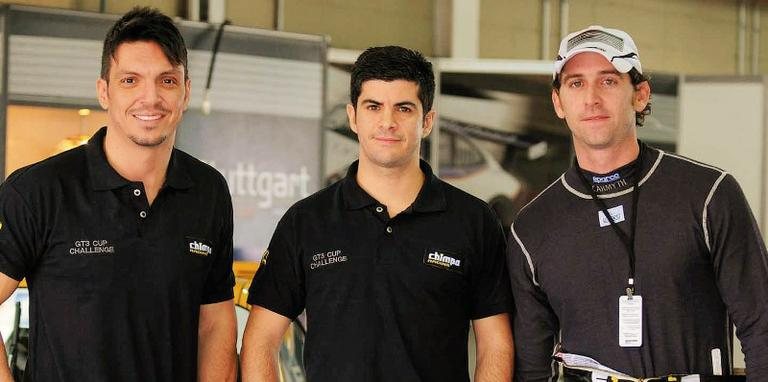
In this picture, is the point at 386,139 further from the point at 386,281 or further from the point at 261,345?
the point at 261,345

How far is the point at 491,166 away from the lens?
1013 cm

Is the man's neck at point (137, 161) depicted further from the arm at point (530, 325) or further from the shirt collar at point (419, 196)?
the arm at point (530, 325)

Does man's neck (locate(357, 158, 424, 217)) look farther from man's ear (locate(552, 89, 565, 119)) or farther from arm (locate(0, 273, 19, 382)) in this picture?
arm (locate(0, 273, 19, 382))

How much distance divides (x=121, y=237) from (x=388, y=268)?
29.3 inches

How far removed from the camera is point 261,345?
12.1 ft

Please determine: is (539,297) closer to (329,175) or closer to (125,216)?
(125,216)

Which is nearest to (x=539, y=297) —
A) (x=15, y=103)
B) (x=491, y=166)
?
(x=15, y=103)

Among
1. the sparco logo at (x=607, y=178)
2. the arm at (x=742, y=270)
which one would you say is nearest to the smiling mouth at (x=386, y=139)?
the sparco logo at (x=607, y=178)

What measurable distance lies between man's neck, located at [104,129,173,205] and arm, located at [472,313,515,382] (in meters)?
1.02

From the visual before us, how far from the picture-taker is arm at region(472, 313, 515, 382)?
3.68 metres

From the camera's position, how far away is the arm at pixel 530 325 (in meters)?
3.68

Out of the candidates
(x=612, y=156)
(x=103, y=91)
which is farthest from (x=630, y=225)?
(x=103, y=91)

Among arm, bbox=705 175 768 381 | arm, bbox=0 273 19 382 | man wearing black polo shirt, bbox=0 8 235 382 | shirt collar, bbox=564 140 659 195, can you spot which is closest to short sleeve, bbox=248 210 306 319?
man wearing black polo shirt, bbox=0 8 235 382

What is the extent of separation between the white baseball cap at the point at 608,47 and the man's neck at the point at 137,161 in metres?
1.18
